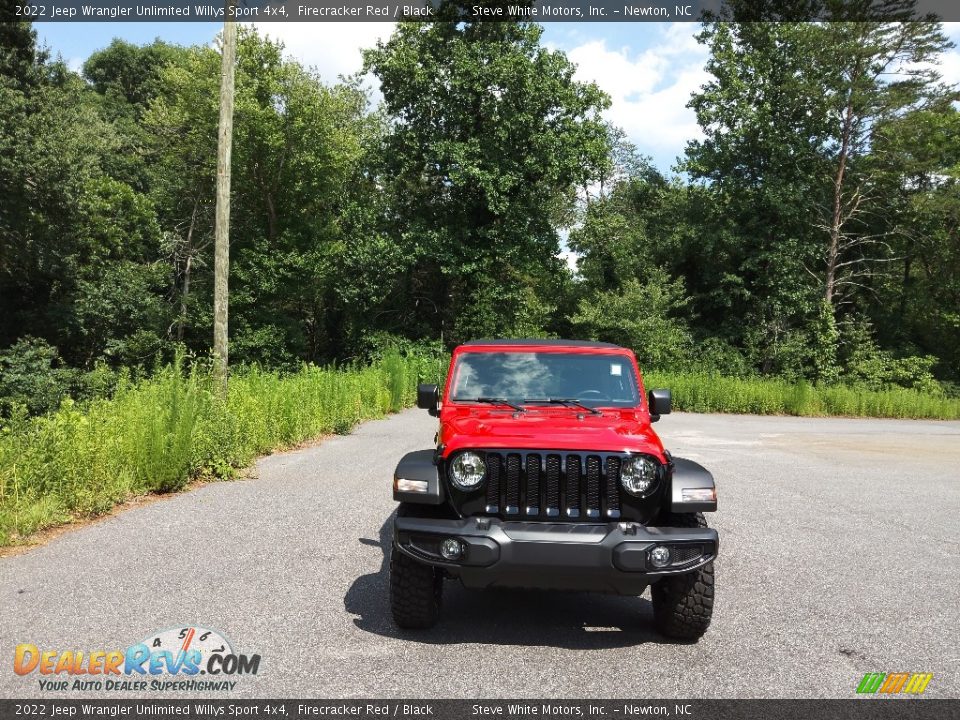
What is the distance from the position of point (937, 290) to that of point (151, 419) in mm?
41113

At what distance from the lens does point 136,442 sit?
826cm

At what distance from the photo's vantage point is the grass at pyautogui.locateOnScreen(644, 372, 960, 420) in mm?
A: 28500

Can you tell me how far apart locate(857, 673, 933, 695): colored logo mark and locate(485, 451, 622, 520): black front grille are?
1531 mm

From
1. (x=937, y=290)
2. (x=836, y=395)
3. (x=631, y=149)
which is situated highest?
(x=631, y=149)

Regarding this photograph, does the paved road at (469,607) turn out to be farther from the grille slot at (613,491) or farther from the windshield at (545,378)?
the windshield at (545,378)

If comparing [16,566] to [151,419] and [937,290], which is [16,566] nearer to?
[151,419]

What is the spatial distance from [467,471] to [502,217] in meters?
30.4

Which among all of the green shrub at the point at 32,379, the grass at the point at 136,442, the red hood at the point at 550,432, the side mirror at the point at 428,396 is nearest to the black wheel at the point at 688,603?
the red hood at the point at 550,432

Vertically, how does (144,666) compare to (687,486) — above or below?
below

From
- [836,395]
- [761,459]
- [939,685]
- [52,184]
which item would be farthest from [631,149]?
[939,685]

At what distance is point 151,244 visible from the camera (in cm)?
3506

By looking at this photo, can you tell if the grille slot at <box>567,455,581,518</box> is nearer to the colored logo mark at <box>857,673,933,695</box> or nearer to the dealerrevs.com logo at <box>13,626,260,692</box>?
the colored logo mark at <box>857,673,933,695</box>

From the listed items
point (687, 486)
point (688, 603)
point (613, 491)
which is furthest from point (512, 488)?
point (688, 603)

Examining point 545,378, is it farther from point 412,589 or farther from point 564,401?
point 412,589
